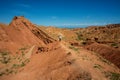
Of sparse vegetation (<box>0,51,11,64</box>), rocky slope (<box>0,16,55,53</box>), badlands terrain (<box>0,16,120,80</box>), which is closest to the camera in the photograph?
badlands terrain (<box>0,16,120,80</box>)

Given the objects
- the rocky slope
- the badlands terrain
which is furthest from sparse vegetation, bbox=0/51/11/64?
the rocky slope

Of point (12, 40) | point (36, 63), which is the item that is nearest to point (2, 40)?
point (12, 40)

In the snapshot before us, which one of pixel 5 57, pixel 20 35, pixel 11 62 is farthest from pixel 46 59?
pixel 20 35

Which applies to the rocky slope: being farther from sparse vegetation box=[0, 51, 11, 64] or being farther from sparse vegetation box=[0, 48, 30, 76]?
sparse vegetation box=[0, 48, 30, 76]

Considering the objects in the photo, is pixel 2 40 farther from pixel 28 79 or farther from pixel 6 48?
pixel 28 79

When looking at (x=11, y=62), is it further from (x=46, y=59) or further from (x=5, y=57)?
(x=46, y=59)

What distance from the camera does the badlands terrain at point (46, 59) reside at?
462 inches

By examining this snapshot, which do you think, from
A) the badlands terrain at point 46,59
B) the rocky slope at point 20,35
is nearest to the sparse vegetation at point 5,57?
the badlands terrain at point 46,59

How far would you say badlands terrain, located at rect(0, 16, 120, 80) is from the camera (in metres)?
11.7

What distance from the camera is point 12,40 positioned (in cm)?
2522

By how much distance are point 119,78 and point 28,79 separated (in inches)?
300

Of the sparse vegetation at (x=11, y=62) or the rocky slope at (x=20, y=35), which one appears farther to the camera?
the rocky slope at (x=20, y=35)

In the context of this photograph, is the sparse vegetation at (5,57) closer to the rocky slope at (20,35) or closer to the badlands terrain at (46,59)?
the badlands terrain at (46,59)

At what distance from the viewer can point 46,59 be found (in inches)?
652
